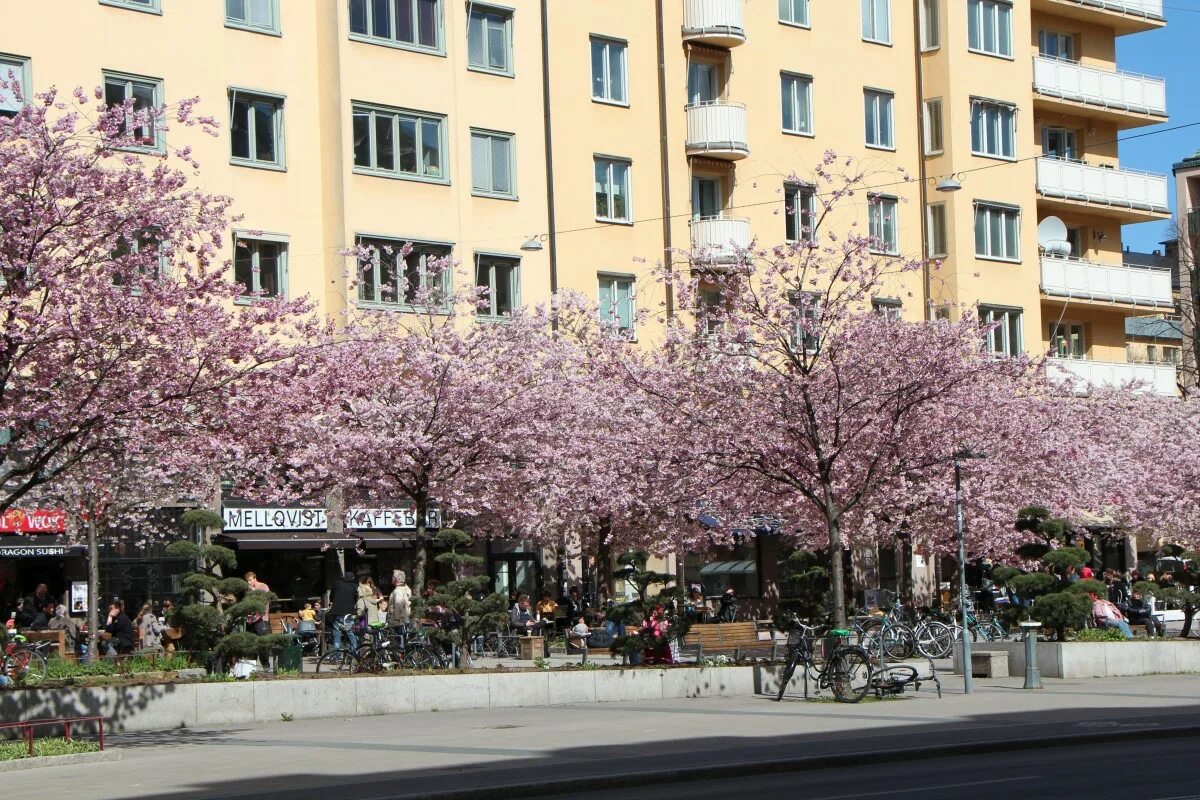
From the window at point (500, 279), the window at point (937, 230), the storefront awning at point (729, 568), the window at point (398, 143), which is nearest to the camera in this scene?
the window at point (398, 143)

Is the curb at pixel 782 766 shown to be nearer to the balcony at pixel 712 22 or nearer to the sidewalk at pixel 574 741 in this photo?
the sidewalk at pixel 574 741

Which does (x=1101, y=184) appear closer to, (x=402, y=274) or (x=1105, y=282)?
(x=1105, y=282)

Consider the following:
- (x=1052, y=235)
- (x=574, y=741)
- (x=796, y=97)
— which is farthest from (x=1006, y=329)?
(x=574, y=741)

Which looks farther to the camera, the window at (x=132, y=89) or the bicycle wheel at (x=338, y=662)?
the window at (x=132, y=89)

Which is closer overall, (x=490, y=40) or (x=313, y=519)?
(x=313, y=519)

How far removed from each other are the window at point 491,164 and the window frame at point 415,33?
91.4 inches

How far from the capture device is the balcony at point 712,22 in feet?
165

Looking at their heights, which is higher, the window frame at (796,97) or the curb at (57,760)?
the window frame at (796,97)

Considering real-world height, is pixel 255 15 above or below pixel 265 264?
above

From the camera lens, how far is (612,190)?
49125mm

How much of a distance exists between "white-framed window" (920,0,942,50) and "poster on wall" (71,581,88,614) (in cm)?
3085

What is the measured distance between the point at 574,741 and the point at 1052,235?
134ft

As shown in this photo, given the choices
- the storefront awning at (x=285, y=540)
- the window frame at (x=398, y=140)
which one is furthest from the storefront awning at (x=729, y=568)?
the window frame at (x=398, y=140)

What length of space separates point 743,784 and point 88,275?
29.7 ft
